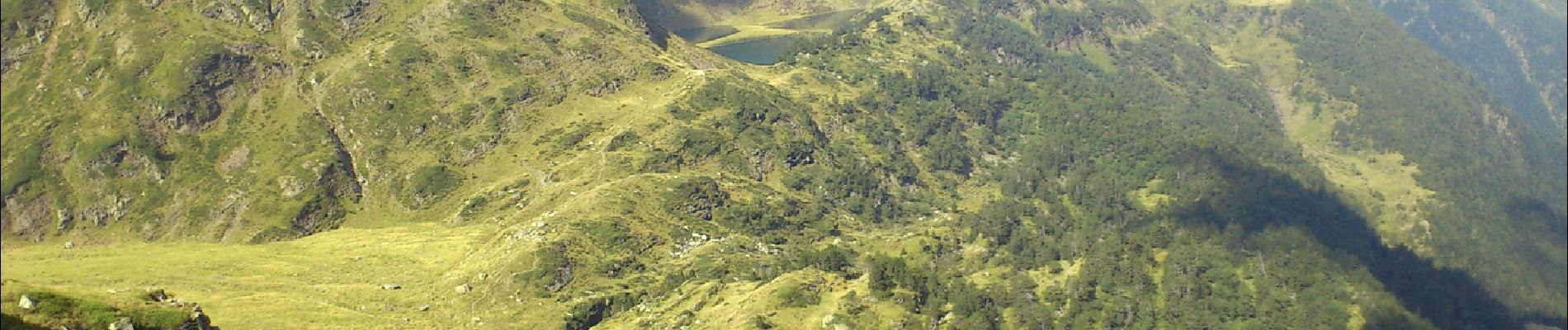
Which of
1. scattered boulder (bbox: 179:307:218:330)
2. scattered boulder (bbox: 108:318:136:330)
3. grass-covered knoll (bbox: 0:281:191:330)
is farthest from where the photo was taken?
scattered boulder (bbox: 179:307:218:330)

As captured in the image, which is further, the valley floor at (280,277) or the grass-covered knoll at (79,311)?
the valley floor at (280,277)

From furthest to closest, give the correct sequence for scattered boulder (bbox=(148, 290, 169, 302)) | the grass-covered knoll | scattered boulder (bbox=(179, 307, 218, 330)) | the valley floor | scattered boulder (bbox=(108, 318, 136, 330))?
1. the valley floor
2. scattered boulder (bbox=(148, 290, 169, 302))
3. scattered boulder (bbox=(179, 307, 218, 330))
4. scattered boulder (bbox=(108, 318, 136, 330))
5. the grass-covered knoll

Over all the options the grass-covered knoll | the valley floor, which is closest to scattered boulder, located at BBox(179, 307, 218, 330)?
the grass-covered knoll

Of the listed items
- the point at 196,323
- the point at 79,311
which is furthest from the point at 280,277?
the point at 79,311

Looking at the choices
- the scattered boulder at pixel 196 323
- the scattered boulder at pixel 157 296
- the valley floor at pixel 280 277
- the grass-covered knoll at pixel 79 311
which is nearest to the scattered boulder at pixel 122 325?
the grass-covered knoll at pixel 79 311

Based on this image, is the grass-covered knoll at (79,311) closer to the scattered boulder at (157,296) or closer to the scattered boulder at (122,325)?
the scattered boulder at (122,325)

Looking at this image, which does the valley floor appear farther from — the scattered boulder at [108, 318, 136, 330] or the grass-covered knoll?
the scattered boulder at [108, 318, 136, 330]

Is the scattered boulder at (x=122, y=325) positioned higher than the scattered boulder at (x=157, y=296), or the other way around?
the scattered boulder at (x=122, y=325)

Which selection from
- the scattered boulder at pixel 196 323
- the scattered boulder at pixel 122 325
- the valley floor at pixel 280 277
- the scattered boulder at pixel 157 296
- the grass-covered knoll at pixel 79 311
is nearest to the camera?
the grass-covered knoll at pixel 79 311
